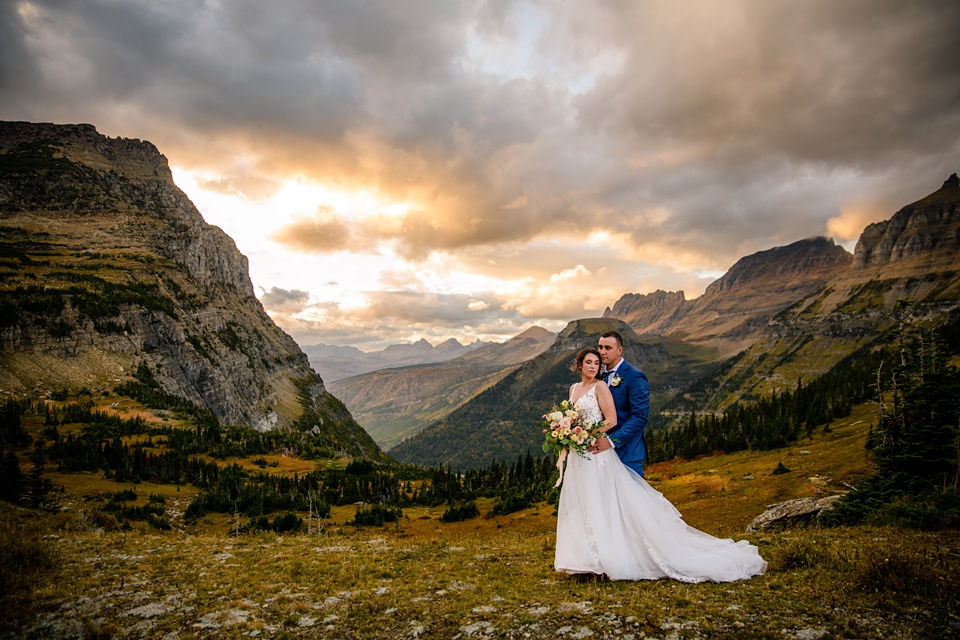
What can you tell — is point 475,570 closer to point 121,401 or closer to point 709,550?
point 709,550

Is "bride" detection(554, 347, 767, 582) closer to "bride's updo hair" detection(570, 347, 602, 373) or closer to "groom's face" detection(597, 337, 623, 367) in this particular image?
"bride's updo hair" detection(570, 347, 602, 373)

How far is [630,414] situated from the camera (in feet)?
34.9

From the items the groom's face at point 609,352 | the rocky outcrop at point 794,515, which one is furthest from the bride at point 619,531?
the rocky outcrop at point 794,515

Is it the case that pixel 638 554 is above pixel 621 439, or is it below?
below

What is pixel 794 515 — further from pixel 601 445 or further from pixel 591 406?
pixel 591 406

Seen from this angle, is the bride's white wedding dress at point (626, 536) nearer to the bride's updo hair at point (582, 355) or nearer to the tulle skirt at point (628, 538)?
the tulle skirt at point (628, 538)

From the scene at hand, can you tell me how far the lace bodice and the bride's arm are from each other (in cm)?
11

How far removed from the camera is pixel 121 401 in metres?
142

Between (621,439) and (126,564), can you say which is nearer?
(621,439)

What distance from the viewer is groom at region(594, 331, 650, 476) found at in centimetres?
1037

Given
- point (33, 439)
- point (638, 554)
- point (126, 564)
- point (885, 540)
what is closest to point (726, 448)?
point (885, 540)

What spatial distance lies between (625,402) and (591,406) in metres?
0.88

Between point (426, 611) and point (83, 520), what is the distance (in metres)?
24.7

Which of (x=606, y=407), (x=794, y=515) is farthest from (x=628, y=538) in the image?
(x=794, y=515)
